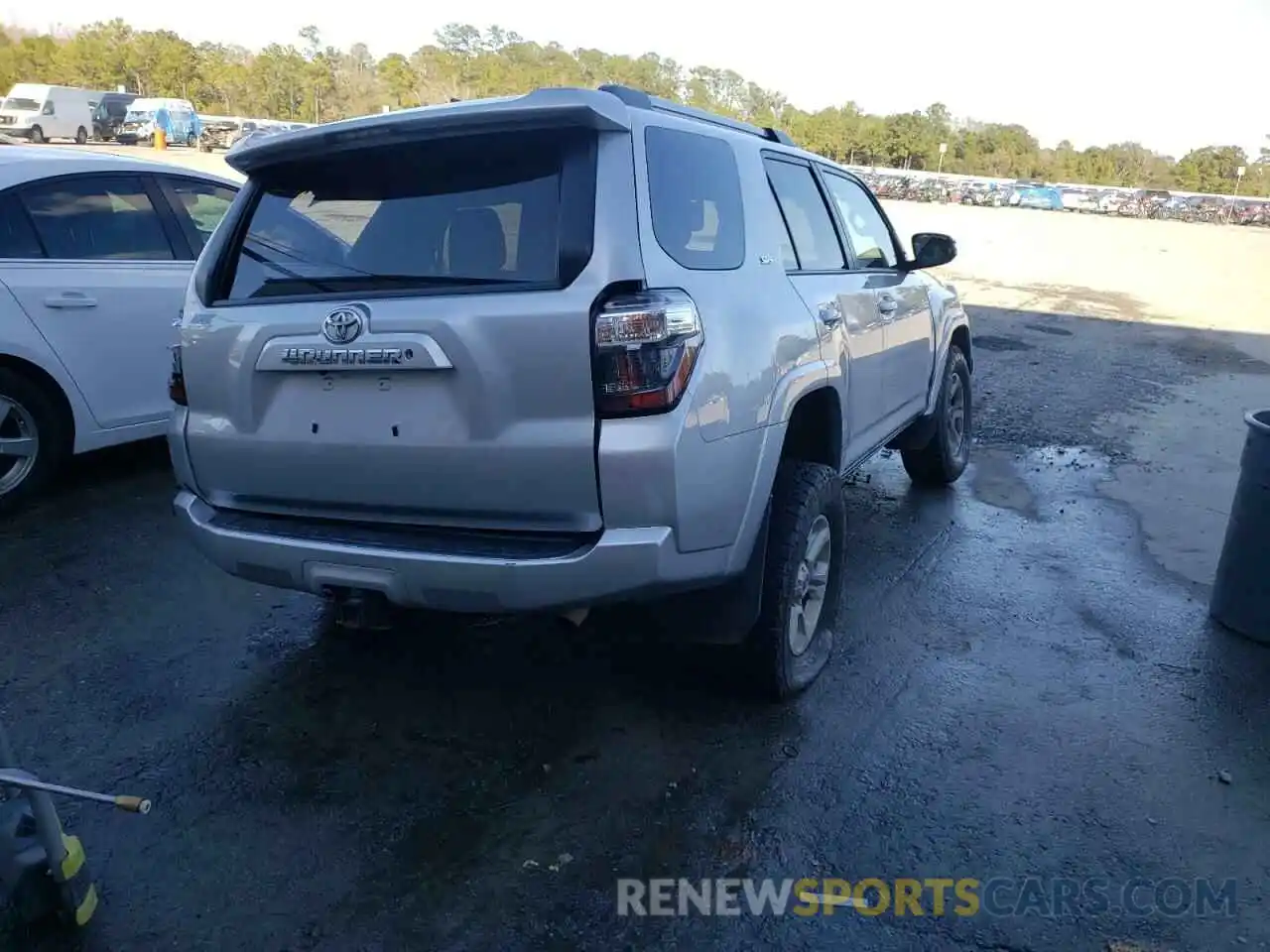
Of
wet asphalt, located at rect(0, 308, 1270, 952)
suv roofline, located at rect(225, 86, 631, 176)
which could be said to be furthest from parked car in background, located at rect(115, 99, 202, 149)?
suv roofline, located at rect(225, 86, 631, 176)

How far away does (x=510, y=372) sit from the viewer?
103 inches

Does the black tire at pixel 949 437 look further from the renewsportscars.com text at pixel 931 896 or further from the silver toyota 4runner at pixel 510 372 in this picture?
the renewsportscars.com text at pixel 931 896

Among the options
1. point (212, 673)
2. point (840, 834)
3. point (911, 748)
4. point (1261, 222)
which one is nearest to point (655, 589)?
point (840, 834)

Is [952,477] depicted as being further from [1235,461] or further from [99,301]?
[99,301]

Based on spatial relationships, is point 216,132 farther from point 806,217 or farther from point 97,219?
point 806,217

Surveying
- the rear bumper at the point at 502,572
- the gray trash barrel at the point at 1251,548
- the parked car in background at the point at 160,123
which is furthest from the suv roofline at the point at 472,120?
the parked car in background at the point at 160,123

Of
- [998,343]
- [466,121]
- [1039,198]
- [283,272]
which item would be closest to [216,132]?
[1039,198]

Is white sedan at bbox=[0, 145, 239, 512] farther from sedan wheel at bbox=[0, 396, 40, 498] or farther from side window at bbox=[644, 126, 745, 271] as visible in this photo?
side window at bbox=[644, 126, 745, 271]

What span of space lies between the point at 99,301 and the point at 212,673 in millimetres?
2614

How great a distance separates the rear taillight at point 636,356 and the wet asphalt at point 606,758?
838mm

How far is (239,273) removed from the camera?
3180 millimetres

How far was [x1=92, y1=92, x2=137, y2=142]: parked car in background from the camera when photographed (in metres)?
46.6

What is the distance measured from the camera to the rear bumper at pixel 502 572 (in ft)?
8.60

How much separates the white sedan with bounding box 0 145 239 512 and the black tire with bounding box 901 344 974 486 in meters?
4.32
